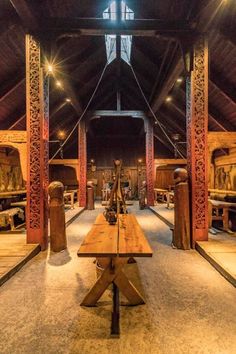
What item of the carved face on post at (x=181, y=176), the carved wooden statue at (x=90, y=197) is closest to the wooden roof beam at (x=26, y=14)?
the carved face on post at (x=181, y=176)

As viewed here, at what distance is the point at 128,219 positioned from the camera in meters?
3.67

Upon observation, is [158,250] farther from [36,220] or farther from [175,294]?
[36,220]

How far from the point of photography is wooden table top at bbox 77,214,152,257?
6.85 feet

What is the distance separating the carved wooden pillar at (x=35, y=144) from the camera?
4566mm

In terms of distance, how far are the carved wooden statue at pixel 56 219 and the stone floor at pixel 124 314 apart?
0.75 m

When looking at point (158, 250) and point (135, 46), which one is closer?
point (158, 250)

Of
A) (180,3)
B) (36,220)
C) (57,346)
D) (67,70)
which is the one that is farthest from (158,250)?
(67,70)

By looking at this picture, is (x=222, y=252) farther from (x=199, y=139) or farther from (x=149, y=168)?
(x=149, y=168)

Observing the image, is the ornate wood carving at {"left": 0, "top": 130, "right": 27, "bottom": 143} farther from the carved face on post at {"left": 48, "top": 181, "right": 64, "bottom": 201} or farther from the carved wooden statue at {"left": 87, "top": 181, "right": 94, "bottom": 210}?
the carved wooden statue at {"left": 87, "top": 181, "right": 94, "bottom": 210}

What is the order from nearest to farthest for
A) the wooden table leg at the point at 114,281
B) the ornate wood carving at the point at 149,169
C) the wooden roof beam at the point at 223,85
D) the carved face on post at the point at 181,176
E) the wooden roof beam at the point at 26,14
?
the wooden table leg at the point at 114,281 → the wooden roof beam at the point at 26,14 → the carved face on post at the point at 181,176 → the wooden roof beam at the point at 223,85 → the ornate wood carving at the point at 149,169

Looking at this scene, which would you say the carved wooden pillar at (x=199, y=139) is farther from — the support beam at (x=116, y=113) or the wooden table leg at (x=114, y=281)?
the support beam at (x=116, y=113)

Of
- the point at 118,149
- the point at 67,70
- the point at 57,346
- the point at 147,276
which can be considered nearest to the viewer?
the point at 57,346

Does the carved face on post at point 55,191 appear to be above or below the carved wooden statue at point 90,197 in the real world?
above

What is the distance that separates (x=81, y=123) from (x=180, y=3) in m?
7.29
